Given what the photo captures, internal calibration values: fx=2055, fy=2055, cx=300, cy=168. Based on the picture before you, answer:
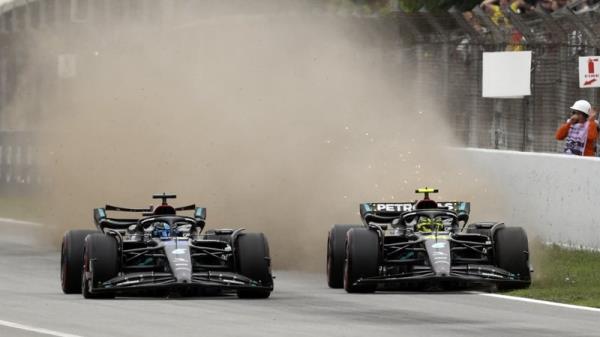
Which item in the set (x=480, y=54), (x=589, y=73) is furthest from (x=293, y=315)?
(x=480, y=54)

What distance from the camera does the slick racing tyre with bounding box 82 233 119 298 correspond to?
1814 centimetres

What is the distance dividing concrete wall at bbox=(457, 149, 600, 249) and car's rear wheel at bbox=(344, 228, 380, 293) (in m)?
5.25

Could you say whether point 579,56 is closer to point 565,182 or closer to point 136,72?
point 565,182

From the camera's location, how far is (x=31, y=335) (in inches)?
594

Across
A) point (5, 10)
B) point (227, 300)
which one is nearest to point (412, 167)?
point (227, 300)

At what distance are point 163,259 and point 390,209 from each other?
2.78 meters

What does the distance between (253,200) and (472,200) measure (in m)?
2.80

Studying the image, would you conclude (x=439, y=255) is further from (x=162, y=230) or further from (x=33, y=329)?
(x=33, y=329)

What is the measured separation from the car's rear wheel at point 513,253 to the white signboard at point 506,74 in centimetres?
939

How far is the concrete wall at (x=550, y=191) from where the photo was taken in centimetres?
2383

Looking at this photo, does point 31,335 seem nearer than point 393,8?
Yes

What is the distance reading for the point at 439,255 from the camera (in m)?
18.6

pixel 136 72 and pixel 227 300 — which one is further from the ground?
pixel 136 72

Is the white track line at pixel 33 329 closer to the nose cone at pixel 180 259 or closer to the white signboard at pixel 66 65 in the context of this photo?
the nose cone at pixel 180 259
